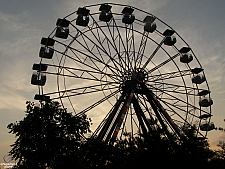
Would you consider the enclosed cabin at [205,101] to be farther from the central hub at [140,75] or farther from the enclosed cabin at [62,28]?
the enclosed cabin at [62,28]

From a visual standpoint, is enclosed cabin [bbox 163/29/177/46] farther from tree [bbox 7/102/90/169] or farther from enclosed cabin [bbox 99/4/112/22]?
tree [bbox 7/102/90/169]

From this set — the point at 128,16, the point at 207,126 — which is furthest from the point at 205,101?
the point at 128,16

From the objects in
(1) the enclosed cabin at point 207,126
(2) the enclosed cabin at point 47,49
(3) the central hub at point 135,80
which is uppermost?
(2) the enclosed cabin at point 47,49

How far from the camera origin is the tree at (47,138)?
1347 centimetres

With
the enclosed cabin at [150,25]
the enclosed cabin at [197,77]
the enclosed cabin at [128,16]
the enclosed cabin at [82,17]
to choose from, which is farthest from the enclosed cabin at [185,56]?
the enclosed cabin at [82,17]

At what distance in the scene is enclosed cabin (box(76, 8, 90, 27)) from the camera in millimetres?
23406

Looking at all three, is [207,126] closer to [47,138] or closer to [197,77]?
[197,77]

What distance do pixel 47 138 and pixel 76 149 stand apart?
155 centimetres

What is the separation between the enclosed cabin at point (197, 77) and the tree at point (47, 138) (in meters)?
13.9

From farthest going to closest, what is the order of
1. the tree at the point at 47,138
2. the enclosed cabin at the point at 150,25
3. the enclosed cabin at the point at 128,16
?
the enclosed cabin at the point at 150,25
the enclosed cabin at the point at 128,16
the tree at the point at 47,138

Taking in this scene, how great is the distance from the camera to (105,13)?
23953 millimetres

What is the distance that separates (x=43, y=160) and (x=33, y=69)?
10.5 m

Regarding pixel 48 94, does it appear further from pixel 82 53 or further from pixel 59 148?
pixel 59 148

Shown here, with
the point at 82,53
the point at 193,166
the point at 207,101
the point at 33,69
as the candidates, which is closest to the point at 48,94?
the point at 33,69
